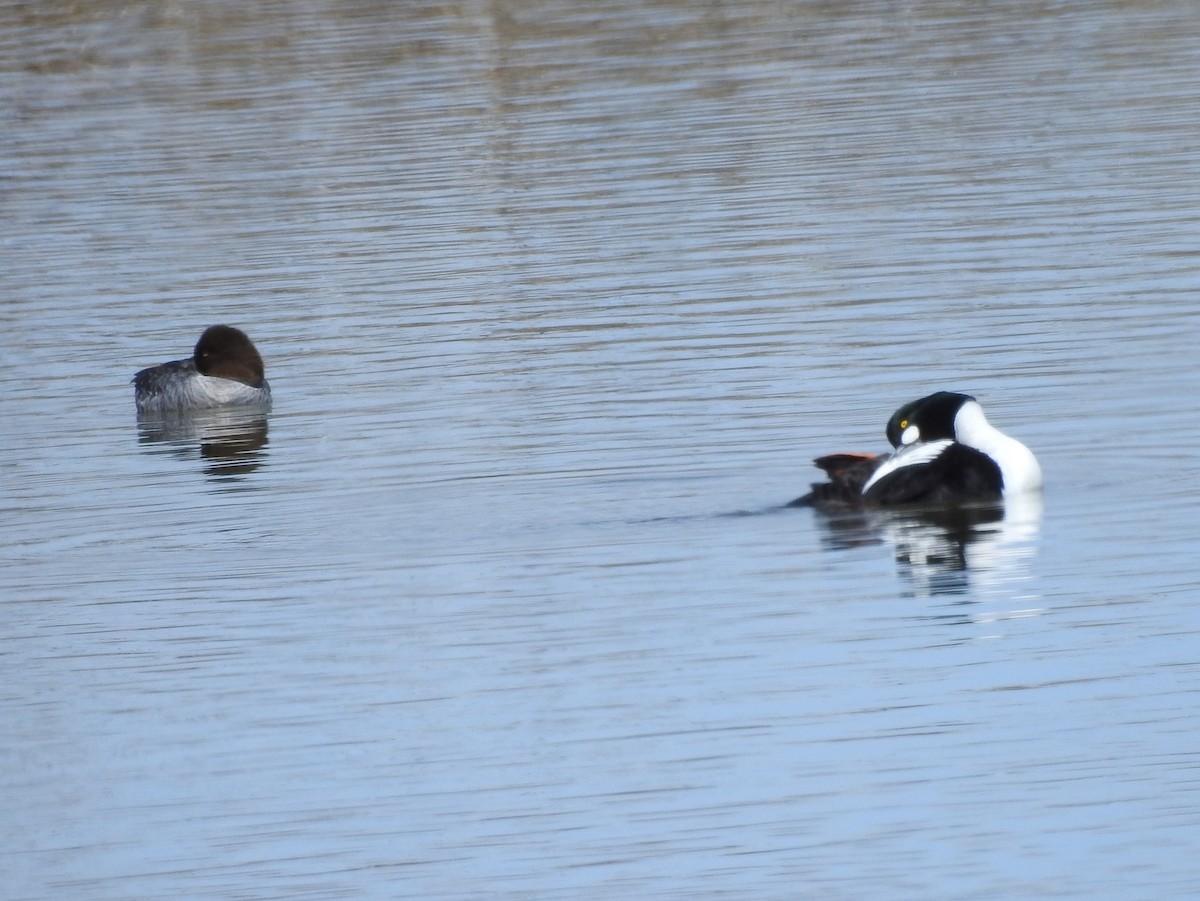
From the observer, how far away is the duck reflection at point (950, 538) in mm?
11961

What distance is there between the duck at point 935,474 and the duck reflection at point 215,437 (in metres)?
4.13

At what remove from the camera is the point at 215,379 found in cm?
1866

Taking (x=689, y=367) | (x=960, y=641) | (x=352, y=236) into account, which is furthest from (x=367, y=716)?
(x=352, y=236)

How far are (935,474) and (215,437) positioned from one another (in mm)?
6219

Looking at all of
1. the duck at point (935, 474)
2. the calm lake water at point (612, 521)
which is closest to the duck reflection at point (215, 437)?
the calm lake water at point (612, 521)

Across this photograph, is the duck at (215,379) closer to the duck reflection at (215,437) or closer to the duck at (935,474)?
the duck reflection at (215,437)

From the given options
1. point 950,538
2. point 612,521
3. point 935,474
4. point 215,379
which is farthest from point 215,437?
point 950,538

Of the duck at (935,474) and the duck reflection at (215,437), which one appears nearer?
the duck at (935,474)

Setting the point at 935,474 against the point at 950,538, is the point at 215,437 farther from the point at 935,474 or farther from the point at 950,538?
the point at 950,538

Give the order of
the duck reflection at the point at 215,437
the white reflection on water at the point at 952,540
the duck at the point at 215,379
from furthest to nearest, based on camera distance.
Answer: the duck at the point at 215,379
the duck reflection at the point at 215,437
the white reflection on water at the point at 952,540

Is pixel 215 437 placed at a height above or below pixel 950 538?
above

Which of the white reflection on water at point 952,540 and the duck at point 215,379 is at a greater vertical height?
the duck at point 215,379

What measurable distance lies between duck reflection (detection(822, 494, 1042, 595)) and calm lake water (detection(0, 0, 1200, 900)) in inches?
1.7

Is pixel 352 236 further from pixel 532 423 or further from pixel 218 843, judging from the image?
pixel 218 843
